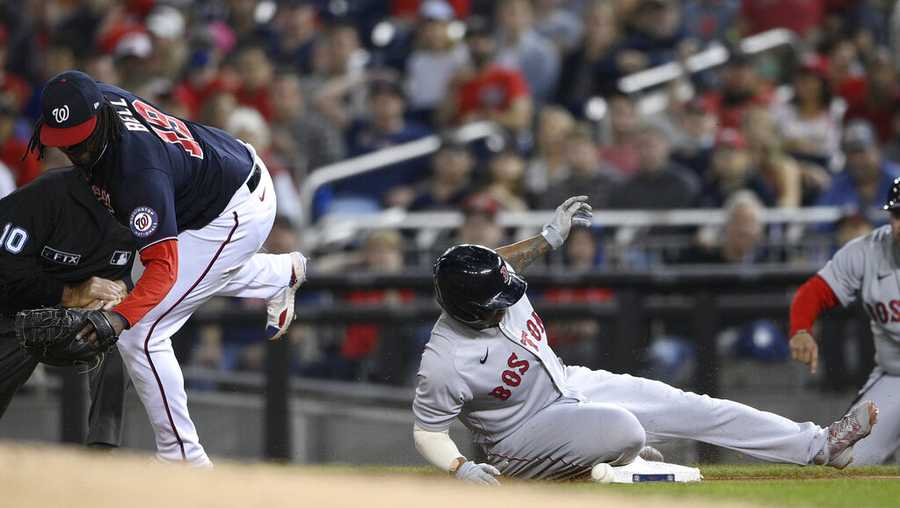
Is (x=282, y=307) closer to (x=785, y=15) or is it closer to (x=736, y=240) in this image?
(x=736, y=240)

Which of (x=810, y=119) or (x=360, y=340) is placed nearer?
(x=360, y=340)

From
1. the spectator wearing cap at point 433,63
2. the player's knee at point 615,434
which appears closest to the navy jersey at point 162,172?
the player's knee at point 615,434

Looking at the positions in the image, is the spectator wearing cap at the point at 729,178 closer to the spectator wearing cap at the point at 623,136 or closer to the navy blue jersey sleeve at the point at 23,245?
the spectator wearing cap at the point at 623,136

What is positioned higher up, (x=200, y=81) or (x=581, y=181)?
(x=200, y=81)

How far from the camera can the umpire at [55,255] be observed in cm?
603

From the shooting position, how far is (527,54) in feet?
37.2

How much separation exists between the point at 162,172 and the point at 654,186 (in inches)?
190

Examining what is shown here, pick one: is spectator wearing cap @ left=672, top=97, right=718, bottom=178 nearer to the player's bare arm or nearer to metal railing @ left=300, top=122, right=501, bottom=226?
metal railing @ left=300, top=122, right=501, bottom=226

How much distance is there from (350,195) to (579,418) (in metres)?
5.06

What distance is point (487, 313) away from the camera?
567 cm

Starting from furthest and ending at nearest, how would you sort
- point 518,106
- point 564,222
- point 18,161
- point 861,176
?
1. point 18,161
2. point 518,106
3. point 861,176
4. point 564,222

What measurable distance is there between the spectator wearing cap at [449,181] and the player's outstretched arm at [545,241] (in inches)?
148

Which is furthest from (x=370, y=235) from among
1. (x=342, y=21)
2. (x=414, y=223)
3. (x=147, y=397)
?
(x=147, y=397)

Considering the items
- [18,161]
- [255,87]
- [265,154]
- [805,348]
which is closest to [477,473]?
[805,348]
